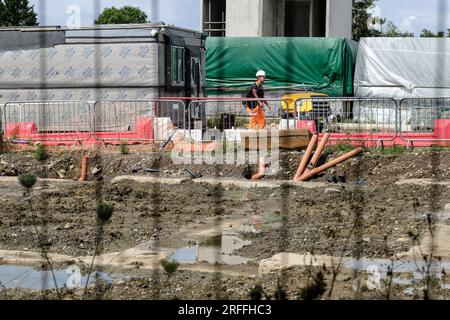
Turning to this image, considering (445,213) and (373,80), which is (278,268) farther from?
(373,80)

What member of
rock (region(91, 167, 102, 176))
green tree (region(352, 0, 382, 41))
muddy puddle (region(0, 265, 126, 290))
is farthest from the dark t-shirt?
green tree (region(352, 0, 382, 41))

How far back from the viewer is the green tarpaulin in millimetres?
27500

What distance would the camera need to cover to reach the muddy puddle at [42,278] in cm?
566

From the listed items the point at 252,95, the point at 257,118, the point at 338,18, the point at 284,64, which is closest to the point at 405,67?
the point at 284,64

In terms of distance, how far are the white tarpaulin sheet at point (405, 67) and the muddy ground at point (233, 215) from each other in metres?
12.7

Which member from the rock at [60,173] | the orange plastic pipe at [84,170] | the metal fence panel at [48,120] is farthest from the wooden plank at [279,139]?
the metal fence panel at [48,120]

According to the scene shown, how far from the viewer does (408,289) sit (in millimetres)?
5203

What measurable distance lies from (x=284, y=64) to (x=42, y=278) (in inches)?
873

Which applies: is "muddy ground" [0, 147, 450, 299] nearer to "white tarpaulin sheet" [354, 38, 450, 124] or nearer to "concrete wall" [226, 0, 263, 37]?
"white tarpaulin sheet" [354, 38, 450, 124]

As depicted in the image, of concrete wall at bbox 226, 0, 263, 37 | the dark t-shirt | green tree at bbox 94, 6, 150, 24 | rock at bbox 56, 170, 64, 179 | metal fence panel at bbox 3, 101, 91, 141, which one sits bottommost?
rock at bbox 56, 170, 64, 179

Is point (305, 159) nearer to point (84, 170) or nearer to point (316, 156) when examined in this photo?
point (316, 156)

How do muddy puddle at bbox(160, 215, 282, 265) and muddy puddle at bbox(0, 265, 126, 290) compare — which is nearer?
muddy puddle at bbox(0, 265, 126, 290)

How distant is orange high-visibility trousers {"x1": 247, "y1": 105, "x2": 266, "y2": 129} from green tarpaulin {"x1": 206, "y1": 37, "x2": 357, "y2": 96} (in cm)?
1131

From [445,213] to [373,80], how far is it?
18799mm
